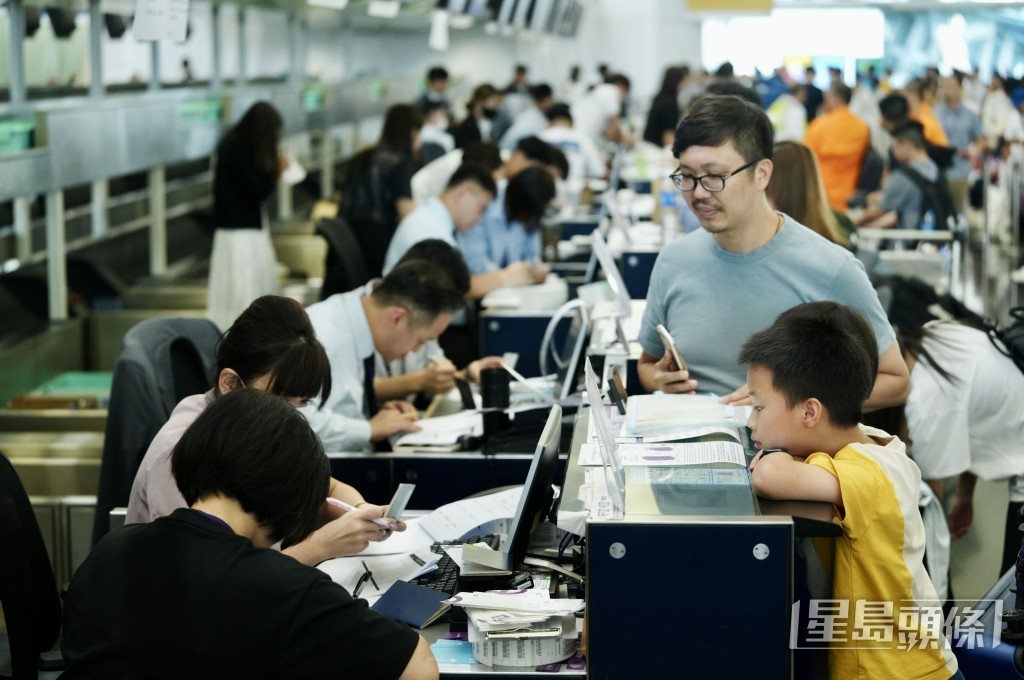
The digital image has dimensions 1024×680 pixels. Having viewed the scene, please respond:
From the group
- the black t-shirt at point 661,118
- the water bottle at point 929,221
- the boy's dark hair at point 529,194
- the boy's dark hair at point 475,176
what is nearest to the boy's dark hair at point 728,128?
the boy's dark hair at point 475,176

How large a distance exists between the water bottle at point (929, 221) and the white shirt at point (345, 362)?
17.2ft

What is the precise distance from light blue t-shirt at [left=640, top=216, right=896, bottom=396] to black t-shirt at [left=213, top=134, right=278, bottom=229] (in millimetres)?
4582

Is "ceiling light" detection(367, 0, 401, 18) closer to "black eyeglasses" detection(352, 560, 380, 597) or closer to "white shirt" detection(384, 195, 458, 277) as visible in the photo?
"white shirt" detection(384, 195, 458, 277)

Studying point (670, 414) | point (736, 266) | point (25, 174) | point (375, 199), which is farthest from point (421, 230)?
point (670, 414)

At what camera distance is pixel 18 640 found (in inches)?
102

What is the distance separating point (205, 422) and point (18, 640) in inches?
38.2

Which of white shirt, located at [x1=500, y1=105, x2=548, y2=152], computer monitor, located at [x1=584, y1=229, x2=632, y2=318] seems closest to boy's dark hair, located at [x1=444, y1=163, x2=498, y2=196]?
computer monitor, located at [x1=584, y1=229, x2=632, y2=318]

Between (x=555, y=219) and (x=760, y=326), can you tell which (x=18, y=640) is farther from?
(x=555, y=219)

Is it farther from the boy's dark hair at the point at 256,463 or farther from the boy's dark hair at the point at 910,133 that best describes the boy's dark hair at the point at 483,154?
the boy's dark hair at the point at 256,463

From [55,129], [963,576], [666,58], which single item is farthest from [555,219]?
[666,58]

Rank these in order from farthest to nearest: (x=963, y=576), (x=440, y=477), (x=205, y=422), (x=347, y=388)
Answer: (x=963, y=576)
(x=347, y=388)
(x=440, y=477)
(x=205, y=422)

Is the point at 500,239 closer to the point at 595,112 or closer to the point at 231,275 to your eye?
the point at 231,275

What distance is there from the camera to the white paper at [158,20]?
12.2ft

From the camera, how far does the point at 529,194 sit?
5980mm
